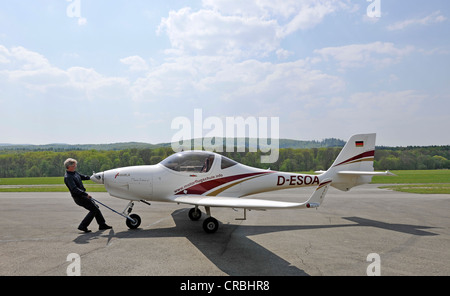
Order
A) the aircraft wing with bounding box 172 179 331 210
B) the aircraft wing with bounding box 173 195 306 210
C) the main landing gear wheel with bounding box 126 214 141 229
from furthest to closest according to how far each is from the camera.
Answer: the main landing gear wheel with bounding box 126 214 141 229
the aircraft wing with bounding box 173 195 306 210
the aircraft wing with bounding box 172 179 331 210

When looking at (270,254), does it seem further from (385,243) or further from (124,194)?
(124,194)

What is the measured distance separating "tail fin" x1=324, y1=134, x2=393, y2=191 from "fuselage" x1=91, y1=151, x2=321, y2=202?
2988mm

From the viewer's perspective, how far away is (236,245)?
23.1 feet

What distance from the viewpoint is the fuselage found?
8.91 meters

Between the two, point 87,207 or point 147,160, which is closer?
point 87,207

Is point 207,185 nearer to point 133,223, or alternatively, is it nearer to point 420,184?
point 133,223

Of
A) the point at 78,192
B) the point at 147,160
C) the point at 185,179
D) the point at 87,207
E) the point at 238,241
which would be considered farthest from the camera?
the point at 147,160

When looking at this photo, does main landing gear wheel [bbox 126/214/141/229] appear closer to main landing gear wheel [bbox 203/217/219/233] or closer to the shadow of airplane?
the shadow of airplane

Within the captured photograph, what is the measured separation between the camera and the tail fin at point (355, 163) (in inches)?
434

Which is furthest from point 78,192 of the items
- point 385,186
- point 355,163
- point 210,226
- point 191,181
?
point 385,186

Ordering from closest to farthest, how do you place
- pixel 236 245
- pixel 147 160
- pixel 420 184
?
pixel 236 245, pixel 420 184, pixel 147 160

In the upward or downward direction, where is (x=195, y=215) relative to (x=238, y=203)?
downward

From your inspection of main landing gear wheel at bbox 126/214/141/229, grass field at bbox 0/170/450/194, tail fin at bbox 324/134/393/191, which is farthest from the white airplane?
grass field at bbox 0/170/450/194

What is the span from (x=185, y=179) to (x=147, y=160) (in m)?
36.2
